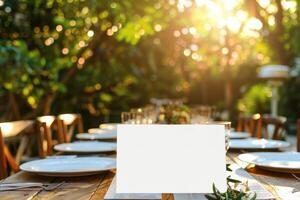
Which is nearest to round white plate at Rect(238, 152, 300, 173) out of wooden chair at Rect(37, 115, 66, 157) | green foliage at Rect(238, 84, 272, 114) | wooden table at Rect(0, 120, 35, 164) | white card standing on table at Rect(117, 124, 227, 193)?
white card standing on table at Rect(117, 124, 227, 193)

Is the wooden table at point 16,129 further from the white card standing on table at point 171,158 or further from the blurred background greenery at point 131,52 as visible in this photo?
the white card standing on table at point 171,158

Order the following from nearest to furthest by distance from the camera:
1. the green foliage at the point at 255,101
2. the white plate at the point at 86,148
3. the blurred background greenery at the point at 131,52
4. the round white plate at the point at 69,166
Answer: the round white plate at the point at 69,166 < the white plate at the point at 86,148 < the blurred background greenery at the point at 131,52 < the green foliage at the point at 255,101

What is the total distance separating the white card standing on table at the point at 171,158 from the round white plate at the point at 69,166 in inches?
14.1

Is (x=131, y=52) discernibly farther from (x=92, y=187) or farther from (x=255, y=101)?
(x=92, y=187)

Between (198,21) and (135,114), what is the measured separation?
13.2 feet

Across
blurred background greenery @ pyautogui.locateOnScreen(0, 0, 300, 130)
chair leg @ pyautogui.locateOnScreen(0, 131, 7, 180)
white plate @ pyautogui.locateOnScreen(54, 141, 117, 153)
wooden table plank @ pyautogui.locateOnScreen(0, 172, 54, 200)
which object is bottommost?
chair leg @ pyautogui.locateOnScreen(0, 131, 7, 180)

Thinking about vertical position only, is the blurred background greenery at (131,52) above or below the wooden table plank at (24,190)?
above

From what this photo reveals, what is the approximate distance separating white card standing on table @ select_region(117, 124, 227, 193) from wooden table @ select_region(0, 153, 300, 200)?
88 millimetres

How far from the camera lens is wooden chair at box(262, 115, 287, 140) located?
9.74 feet

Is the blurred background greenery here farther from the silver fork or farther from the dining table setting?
the silver fork

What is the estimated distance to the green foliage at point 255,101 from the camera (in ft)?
39.0

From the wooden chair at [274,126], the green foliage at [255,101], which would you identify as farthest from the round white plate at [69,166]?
the green foliage at [255,101]

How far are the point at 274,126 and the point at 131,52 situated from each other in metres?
4.73

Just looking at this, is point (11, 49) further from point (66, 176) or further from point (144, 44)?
point (144, 44)
